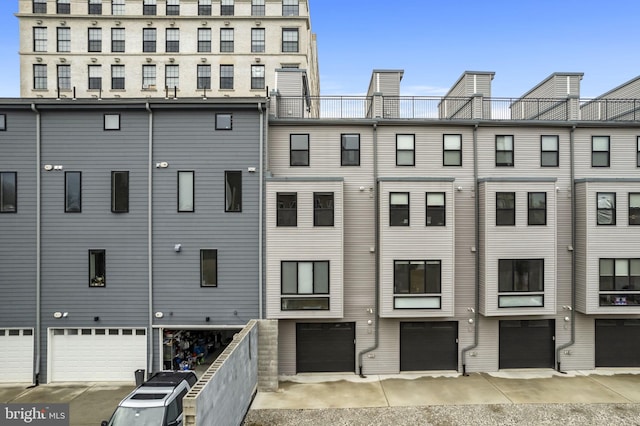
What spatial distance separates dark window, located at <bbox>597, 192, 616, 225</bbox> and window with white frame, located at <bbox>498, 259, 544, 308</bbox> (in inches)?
Result: 127

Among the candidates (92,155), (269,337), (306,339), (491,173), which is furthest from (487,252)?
(92,155)

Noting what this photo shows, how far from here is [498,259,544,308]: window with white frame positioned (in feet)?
47.3

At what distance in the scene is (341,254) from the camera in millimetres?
13914

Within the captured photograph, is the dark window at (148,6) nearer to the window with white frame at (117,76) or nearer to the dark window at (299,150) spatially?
the window with white frame at (117,76)

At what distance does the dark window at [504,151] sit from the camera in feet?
49.9

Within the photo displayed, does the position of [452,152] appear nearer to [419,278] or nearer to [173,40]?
[419,278]

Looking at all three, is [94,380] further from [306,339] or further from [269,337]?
[306,339]

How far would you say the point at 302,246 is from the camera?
13.9 metres

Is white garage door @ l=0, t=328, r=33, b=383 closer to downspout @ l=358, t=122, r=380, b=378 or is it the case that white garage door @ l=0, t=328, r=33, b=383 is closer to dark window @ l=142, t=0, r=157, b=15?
downspout @ l=358, t=122, r=380, b=378

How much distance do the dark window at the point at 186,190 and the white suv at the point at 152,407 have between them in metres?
6.62

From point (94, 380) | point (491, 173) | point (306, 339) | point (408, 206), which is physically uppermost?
point (491, 173)

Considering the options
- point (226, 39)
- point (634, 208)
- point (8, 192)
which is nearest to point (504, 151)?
point (634, 208)

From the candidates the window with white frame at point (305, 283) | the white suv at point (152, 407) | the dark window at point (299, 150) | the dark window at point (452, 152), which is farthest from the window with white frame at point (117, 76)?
the white suv at point (152, 407)

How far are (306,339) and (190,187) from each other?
7.77m
